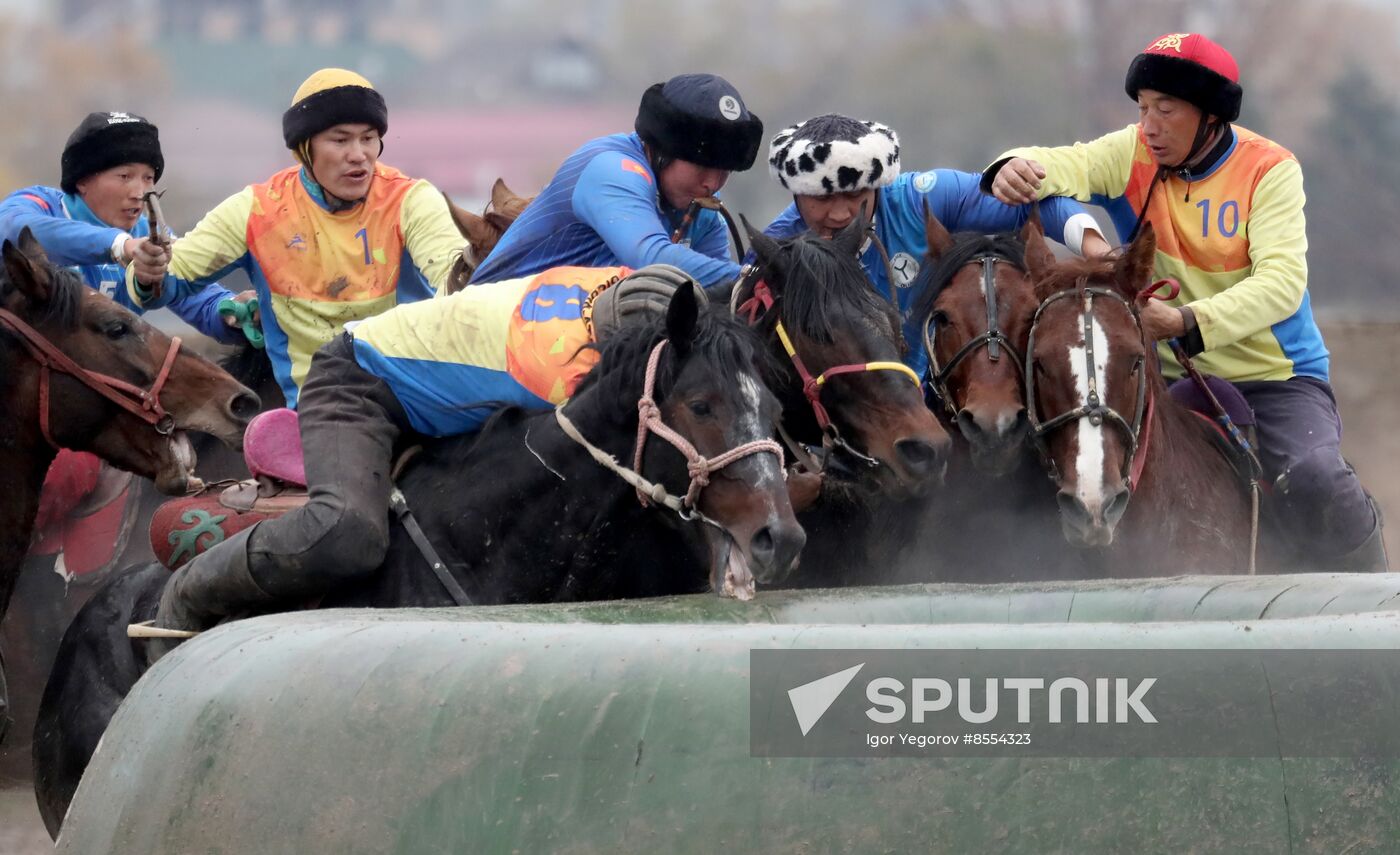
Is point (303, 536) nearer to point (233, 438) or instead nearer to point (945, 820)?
point (233, 438)

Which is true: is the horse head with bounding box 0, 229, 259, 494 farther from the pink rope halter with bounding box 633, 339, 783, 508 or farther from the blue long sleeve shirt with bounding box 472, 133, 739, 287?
the pink rope halter with bounding box 633, 339, 783, 508

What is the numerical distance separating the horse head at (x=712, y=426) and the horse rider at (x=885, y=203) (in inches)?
32.6

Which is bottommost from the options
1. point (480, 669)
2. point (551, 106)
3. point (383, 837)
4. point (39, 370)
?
point (383, 837)

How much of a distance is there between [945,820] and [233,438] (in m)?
2.95

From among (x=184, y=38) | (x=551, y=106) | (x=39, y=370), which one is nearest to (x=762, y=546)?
(x=39, y=370)

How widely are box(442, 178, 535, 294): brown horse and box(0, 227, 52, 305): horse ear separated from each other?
1.19 metres

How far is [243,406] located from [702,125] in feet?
4.72

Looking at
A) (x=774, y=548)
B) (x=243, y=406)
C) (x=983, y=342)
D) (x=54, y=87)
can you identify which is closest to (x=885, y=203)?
(x=983, y=342)

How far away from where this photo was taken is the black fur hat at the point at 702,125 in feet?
15.4

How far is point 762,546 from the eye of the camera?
3.62 m

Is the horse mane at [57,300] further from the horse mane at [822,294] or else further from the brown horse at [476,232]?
the horse mane at [822,294]

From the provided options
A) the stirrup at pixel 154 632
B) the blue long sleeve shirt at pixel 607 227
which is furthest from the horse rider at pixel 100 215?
the stirrup at pixel 154 632

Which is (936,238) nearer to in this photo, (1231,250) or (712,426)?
(1231,250)

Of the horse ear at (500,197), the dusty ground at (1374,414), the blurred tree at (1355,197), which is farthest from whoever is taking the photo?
the blurred tree at (1355,197)
